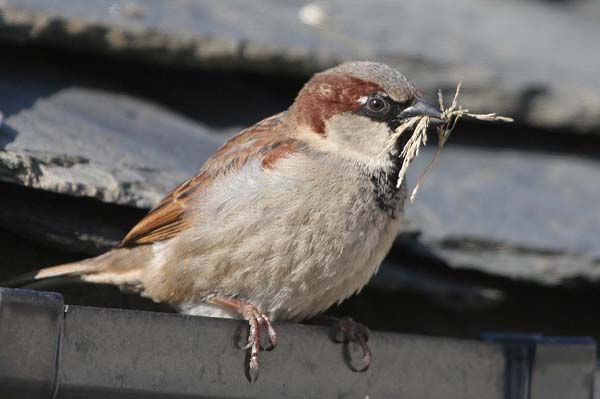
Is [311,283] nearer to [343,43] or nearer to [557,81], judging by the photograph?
[343,43]

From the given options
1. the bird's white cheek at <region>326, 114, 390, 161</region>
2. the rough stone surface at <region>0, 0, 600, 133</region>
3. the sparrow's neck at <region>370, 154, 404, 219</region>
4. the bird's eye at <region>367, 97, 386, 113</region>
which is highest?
the rough stone surface at <region>0, 0, 600, 133</region>

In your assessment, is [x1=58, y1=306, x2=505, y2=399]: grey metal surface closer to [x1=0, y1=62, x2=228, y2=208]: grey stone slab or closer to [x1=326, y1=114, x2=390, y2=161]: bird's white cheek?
[x1=0, y1=62, x2=228, y2=208]: grey stone slab

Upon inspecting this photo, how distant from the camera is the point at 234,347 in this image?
2111 millimetres

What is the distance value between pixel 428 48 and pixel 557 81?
43cm

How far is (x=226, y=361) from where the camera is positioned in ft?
6.88

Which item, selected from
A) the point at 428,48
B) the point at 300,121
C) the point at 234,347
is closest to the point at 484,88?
the point at 428,48

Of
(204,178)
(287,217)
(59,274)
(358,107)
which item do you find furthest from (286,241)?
(59,274)

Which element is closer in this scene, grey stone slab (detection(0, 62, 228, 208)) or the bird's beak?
grey stone slab (detection(0, 62, 228, 208))

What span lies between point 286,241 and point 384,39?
3.03ft

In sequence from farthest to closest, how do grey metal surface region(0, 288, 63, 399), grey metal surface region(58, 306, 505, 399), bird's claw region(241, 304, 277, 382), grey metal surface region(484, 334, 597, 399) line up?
grey metal surface region(484, 334, 597, 399)
bird's claw region(241, 304, 277, 382)
grey metal surface region(58, 306, 505, 399)
grey metal surface region(0, 288, 63, 399)

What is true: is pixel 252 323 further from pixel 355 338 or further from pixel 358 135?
pixel 358 135

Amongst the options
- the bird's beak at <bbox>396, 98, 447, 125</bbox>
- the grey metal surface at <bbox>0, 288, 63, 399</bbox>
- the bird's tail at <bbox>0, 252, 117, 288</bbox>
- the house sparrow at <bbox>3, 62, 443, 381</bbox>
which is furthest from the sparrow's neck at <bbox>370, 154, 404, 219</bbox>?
the grey metal surface at <bbox>0, 288, 63, 399</bbox>

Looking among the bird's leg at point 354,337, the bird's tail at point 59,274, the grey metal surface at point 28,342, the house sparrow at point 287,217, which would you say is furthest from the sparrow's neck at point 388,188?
the grey metal surface at point 28,342

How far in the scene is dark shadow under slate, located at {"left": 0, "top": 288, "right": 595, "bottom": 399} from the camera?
1.83 m
